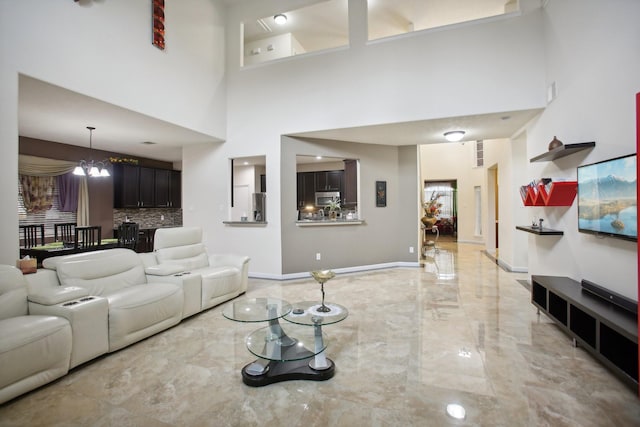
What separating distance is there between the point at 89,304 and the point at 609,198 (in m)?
4.23

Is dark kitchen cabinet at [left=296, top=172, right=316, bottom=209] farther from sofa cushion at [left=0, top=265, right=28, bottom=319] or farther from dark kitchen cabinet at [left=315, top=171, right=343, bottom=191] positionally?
sofa cushion at [left=0, top=265, right=28, bottom=319]

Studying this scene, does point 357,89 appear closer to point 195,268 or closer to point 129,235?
point 195,268

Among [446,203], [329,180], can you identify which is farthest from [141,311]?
[446,203]

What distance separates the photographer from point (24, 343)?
1.94 meters

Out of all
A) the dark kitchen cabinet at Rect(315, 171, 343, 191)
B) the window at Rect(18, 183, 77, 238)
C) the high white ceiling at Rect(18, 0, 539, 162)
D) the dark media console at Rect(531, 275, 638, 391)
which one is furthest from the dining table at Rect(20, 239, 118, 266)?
the dark media console at Rect(531, 275, 638, 391)

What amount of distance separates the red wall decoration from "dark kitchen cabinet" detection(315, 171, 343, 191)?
188 inches

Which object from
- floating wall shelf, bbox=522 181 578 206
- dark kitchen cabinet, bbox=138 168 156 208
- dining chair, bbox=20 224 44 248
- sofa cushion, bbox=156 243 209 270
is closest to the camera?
floating wall shelf, bbox=522 181 578 206

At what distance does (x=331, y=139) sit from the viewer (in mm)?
5613

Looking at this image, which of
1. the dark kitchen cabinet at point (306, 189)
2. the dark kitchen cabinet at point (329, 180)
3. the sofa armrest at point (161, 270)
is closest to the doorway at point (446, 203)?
the dark kitchen cabinet at point (329, 180)

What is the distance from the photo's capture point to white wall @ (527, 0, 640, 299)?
229 cm

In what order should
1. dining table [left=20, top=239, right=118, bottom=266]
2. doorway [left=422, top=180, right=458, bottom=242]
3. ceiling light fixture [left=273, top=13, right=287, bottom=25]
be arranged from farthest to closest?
doorway [left=422, top=180, right=458, bottom=242] < ceiling light fixture [left=273, top=13, right=287, bottom=25] < dining table [left=20, top=239, right=118, bottom=266]

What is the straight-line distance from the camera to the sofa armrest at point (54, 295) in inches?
91.7

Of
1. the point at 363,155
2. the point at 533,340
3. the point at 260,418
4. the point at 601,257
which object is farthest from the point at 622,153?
the point at 363,155

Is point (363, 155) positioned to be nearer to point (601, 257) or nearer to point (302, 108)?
point (302, 108)
